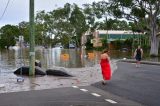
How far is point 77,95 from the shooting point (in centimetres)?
1499

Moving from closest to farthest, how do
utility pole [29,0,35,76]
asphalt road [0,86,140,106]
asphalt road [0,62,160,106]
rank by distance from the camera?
1. asphalt road [0,86,140,106]
2. asphalt road [0,62,160,106]
3. utility pole [29,0,35,76]

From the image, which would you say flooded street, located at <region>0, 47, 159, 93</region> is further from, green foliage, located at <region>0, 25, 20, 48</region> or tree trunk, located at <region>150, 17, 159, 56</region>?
green foliage, located at <region>0, 25, 20, 48</region>

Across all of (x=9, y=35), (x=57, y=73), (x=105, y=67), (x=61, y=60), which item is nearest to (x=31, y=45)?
(x=57, y=73)

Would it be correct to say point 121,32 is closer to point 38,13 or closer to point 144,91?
point 38,13

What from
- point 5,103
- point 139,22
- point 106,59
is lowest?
point 5,103

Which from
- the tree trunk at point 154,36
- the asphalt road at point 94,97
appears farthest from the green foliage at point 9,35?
the asphalt road at point 94,97

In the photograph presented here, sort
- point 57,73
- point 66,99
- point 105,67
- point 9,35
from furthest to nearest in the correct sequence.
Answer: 1. point 9,35
2. point 57,73
3. point 105,67
4. point 66,99

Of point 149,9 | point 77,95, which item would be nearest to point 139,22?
point 149,9

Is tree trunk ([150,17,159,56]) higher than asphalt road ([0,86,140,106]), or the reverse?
tree trunk ([150,17,159,56])

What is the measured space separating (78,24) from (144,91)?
104m

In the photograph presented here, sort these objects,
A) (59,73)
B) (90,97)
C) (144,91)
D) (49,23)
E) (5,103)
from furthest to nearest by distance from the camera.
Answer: (49,23)
(59,73)
(144,91)
(90,97)
(5,103)

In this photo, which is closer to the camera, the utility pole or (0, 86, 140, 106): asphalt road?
(0, 86, 140, 106): asphalt road

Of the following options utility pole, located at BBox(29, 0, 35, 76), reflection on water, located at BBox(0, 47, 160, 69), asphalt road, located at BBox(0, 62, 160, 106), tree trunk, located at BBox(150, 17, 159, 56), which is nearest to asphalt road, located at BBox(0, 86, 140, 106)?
asphalt road, located at BBox(0, 62, 160, 106)

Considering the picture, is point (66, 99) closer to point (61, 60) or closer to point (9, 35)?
point (61, 60)
